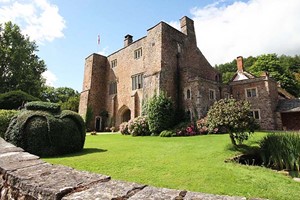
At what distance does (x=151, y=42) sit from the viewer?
2370cm

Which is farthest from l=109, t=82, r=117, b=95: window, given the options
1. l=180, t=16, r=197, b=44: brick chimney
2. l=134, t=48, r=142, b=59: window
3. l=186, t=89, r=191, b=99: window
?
l=180, t=16, r=197, b=44: brick chimney

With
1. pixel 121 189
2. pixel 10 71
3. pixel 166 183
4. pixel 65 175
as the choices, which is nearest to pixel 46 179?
pixel 65 175

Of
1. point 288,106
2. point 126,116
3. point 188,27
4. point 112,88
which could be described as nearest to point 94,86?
point 112,88

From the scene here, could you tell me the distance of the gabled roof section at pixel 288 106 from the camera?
68.3 ft

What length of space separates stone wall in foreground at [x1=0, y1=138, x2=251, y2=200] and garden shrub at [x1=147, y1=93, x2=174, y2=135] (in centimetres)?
1645

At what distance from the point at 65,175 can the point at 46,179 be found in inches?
7.0

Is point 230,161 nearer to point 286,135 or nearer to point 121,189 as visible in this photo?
point 286,135

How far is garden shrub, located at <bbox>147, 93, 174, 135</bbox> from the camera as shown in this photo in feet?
61.3

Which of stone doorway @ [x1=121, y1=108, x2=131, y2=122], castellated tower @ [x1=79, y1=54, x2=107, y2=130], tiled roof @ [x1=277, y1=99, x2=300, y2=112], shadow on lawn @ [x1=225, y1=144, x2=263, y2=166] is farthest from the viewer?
castellated tower @ [x1=79, y1=54, x2=107, y2=130]

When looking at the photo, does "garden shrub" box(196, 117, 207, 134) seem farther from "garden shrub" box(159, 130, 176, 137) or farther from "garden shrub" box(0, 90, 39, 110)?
"garden shrub" box(0, 90, 39, 110)

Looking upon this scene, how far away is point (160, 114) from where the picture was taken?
18.8 metres

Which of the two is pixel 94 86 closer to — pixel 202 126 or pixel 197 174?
pixel 202 126

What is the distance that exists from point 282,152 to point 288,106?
1582 centimetres

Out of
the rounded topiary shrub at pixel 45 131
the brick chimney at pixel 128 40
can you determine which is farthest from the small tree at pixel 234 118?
the brick chimney at pixel 128 40
